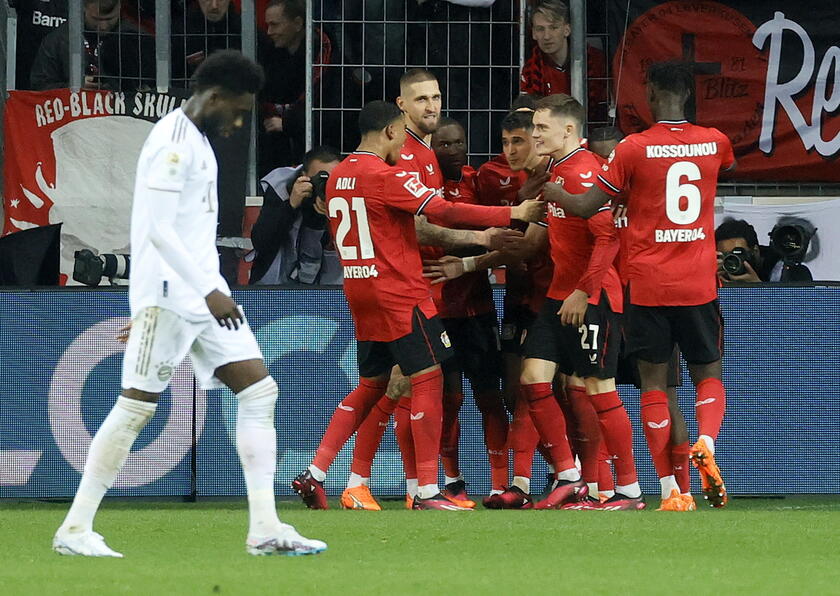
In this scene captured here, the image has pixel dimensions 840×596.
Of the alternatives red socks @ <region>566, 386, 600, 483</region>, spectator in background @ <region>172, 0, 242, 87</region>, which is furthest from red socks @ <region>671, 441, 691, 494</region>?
spectator in background @ <region>172, 0, 242, 87</region>

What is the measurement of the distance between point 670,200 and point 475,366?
1.80 meters

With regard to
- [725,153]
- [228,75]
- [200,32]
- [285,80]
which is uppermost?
[200,32]

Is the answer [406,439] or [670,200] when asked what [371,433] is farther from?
[670,200]

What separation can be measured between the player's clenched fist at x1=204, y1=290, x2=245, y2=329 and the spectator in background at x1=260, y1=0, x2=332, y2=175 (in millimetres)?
8178

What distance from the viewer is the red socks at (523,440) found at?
360 inches

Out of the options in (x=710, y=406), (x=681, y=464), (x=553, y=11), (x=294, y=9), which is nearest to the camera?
(x=710, y=406)

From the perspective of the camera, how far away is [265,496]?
5969 millimetres

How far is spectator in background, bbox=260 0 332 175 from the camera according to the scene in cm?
1402

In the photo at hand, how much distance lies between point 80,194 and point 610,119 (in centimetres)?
460

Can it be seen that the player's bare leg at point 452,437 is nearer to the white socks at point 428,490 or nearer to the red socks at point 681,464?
the white socks at point 428,490

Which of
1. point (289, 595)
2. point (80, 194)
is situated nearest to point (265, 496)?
point (289, 595)

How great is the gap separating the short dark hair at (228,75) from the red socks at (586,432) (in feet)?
11.8

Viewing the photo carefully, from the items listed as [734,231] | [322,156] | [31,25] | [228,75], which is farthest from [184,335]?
[31,25]

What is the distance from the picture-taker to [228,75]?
20.0ft
